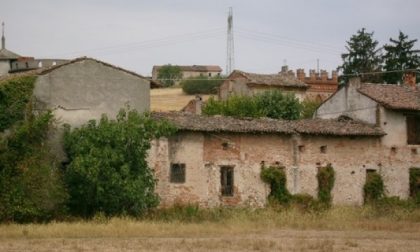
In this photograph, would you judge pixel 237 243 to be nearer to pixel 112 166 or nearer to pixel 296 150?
pixel 112 166

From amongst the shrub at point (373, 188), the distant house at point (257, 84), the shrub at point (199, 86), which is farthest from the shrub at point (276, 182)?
the shrub at point (199, 86)

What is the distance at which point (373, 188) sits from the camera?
34875mm

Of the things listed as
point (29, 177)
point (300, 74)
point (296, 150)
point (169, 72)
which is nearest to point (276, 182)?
point (296, 150)

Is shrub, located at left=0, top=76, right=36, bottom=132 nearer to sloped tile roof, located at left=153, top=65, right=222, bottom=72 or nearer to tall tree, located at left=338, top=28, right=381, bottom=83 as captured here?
tall tree, located at left=338, top=28, right=381, bottom=83

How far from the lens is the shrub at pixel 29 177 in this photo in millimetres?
25484

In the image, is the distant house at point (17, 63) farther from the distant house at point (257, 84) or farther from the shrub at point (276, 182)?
the distant house at point (257, 84)

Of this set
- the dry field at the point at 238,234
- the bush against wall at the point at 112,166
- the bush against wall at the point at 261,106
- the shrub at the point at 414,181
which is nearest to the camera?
the dry field at the point at 238,234

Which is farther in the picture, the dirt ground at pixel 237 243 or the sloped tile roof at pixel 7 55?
the sloped tile roof at pixel 7 55

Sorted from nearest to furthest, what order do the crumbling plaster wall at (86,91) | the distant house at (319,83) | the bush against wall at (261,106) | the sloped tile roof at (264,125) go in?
the crumbling plaster wall at (86,91) → the sloped tile roof at (264,125) → the bush against wall at (261,106) → the distant house at (319,83)

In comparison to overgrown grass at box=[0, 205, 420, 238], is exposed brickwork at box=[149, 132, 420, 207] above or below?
above

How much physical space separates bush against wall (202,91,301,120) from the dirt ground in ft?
70.6

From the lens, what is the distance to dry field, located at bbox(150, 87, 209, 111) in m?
67.4

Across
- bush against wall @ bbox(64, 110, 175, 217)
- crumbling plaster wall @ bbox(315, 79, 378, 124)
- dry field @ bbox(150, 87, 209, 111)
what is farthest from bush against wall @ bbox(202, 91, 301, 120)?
dry field @ bbox(150, 87, 209, 111)

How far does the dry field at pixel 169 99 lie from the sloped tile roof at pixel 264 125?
31064mm
